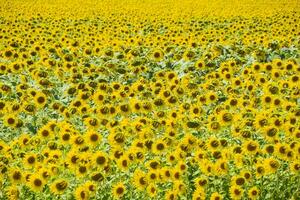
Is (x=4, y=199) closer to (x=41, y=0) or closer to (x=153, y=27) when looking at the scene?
(x=153, y=27)

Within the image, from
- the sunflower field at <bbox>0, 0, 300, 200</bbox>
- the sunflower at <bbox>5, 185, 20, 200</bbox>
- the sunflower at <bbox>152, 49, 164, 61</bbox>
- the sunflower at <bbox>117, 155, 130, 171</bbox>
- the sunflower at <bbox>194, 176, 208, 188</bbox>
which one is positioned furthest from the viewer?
the sunflower at <bbox>152, 49, 164, 61</bbox>

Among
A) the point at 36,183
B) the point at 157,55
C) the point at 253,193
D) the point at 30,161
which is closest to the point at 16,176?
the point at 36,183

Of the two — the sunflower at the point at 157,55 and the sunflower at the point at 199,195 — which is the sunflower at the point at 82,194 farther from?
the sunflower at the point at 157,55

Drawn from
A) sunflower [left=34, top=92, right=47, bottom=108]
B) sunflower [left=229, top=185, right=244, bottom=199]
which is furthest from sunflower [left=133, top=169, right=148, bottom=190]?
sunflower [left=34, top=92, right=47, bottom=108]

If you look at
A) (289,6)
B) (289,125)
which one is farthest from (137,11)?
(289,125)

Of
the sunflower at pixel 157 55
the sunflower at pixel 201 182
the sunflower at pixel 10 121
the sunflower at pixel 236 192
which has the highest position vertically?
the sunflower at pixel 201 182

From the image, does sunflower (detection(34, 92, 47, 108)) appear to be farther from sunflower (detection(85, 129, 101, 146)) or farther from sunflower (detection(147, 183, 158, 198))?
sunflower (detection(147, 183, 158, 198))

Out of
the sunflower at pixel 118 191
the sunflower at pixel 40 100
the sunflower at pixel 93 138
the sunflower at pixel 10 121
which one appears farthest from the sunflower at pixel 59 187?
the sunflower at pixel 40 100

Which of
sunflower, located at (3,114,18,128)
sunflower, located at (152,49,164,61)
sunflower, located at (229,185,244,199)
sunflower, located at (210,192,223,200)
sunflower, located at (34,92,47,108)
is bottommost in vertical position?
sunflower, located at (152,49,164,61)
